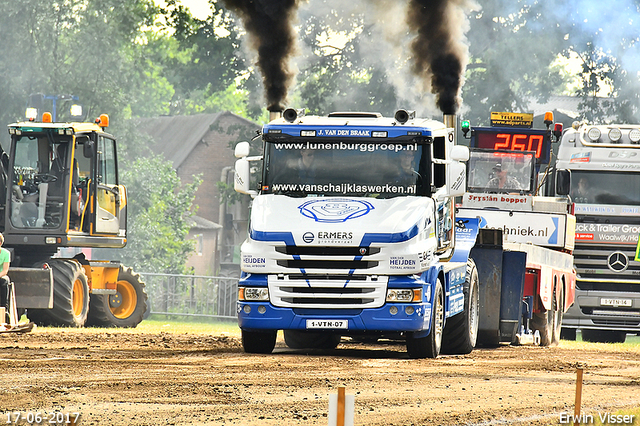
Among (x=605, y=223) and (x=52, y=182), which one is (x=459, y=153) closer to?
(x=52, y=182)

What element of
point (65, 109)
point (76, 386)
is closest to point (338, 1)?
point (65, 109)

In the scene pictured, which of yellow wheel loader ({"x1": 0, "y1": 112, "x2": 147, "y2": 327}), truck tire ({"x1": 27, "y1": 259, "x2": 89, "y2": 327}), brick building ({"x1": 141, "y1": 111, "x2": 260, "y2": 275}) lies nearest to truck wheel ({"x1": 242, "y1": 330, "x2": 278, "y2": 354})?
yellow wheel loader ({"x1": 0, "y1": 112, "x2": 147, "y2": 327})

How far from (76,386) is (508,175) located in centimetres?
1410

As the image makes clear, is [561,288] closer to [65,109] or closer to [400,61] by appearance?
[400,61]

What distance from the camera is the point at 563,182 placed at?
23.9 meters

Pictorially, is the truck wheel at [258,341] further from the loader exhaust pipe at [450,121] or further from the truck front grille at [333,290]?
the loader exhaust pipe at [450,121]

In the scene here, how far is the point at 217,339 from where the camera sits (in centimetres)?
1930

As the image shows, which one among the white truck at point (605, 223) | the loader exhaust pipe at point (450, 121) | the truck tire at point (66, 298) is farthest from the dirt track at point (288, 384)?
the white truck at point (605, 223)

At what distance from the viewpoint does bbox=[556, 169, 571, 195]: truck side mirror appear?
2388cm

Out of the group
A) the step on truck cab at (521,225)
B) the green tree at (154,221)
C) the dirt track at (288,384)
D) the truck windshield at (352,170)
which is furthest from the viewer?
the green tree at (154,221)

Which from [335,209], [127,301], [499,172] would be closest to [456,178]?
[335,209]

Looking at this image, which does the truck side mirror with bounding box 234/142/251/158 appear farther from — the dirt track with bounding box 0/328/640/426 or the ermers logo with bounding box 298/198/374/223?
the dirt track with bounding box 0/328/640/426

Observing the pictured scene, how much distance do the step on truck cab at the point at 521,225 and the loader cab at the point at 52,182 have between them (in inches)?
278

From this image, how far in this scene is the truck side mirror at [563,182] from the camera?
23875 millimetres
